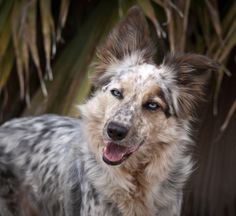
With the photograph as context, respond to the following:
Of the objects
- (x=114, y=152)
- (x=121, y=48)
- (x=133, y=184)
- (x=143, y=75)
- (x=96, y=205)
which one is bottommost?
(x=96, y=205)

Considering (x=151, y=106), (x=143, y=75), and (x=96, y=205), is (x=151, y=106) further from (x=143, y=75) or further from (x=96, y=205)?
(x=96, y=205)

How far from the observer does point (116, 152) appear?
551 centimetres

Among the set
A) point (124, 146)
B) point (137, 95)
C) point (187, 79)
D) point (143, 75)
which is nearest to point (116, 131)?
point (124, 146)

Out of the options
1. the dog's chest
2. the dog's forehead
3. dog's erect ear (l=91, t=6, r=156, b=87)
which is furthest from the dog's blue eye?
the dog's chest

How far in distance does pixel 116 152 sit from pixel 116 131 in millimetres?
208

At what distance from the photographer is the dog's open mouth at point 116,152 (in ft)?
17.9

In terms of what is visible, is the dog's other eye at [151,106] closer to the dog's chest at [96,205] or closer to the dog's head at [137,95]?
the dog's head at [137,95]

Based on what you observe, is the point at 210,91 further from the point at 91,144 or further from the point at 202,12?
the point at 91,144

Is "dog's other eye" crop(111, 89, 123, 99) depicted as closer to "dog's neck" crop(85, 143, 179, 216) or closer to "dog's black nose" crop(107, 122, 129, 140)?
"dog's black nose" crop(107, 122, 129, 140)

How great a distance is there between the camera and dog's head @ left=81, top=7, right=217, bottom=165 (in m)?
5.47

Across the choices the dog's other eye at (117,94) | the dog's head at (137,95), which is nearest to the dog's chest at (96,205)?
the dog's head at (137,95)

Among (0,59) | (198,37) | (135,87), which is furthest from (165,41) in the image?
(135,87)

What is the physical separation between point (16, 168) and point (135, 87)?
1.17 meters

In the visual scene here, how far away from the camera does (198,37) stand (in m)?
7.30
